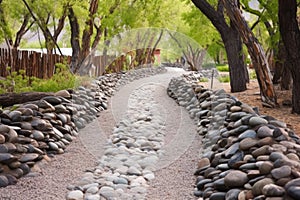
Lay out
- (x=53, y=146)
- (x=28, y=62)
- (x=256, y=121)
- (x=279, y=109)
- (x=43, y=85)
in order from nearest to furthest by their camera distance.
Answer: (x=256, y=121) < (x=53, y=146) < (x=279, y=109) < (x=43, y=85) < (x=28, y=62)

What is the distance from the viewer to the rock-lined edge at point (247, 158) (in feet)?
10.8

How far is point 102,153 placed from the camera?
5.39 meters

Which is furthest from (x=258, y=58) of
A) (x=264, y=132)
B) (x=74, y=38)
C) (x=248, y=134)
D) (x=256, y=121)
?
(x=74, y=38)

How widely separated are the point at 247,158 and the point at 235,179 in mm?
351

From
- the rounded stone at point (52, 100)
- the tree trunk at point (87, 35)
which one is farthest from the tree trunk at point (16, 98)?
the tree trunk at point (87, 35)

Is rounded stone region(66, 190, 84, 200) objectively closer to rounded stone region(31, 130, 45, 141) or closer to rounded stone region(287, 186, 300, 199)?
rounded stone region(31, 130, 45, 141)

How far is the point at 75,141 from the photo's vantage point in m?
5.81

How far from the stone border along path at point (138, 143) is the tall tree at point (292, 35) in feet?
5.47

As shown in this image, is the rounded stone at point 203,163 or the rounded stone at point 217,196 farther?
the rounded stone at point 203,163

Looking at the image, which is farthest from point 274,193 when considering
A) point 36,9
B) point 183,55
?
point 36,9

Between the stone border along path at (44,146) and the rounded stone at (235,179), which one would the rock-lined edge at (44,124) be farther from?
the rounded stone at (235,179)

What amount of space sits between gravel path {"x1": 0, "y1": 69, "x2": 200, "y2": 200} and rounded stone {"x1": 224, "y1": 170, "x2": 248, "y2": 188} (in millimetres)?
458

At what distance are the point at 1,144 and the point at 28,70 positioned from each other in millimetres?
7068

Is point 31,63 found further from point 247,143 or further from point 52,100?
point 247,143
